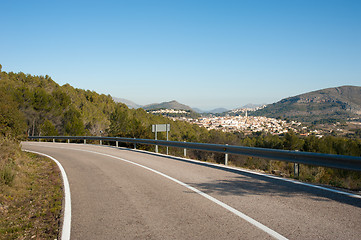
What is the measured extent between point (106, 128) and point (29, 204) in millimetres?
63232

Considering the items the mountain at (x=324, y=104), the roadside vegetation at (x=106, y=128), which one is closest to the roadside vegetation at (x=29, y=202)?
the roadside vegetation at (x=106, y=128)

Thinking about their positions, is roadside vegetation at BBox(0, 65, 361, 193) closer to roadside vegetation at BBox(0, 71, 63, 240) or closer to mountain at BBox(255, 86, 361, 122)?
roadside vegetation at BBox(0, 71, 63, 240)

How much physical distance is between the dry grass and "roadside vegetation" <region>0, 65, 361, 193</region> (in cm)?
648

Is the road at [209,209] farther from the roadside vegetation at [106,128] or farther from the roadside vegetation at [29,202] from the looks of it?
the roadside vegetation at [106,128]

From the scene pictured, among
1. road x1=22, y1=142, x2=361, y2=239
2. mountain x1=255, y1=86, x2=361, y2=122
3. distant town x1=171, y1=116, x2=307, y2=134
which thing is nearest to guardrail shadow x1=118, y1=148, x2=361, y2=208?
road x1=22, y1=142, x2=361, y2=239

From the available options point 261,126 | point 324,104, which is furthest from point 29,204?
point 324,104

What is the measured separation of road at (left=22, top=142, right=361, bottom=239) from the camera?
398 cm

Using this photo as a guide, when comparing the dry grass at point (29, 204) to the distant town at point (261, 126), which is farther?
the distant town at point (261, 126)

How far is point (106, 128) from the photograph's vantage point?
67688 mm

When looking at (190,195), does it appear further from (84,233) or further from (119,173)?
(119,173)

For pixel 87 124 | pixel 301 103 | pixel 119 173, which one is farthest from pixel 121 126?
pixel 301 103

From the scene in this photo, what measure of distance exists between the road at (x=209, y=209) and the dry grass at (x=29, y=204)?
16.1 inches

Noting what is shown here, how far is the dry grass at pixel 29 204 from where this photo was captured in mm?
4527

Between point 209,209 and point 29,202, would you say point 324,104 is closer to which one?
point 209,209
